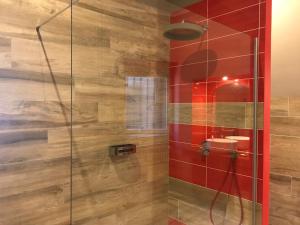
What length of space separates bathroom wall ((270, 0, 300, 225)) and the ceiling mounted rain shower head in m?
0.65

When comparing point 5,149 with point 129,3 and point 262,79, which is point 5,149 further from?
point 262,79

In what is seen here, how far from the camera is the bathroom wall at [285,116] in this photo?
6.48ft

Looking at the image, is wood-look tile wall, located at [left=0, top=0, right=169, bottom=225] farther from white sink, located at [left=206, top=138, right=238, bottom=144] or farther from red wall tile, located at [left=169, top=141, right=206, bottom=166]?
white sink, located at [left=206, top=138, right=238, bottom=144]

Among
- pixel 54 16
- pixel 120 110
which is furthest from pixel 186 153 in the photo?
pixel 54 16

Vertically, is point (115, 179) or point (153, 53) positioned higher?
point (153, 53)

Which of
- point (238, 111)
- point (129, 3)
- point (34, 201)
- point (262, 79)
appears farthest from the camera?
point (129, 3)

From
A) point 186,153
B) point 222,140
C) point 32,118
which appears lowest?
point 186,153

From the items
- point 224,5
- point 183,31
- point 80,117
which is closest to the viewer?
point 80,117

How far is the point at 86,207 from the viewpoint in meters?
1.73

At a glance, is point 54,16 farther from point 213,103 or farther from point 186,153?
point 186,153

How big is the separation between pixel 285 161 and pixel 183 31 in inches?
→ 51.5

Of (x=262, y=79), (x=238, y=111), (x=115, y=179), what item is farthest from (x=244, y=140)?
(x=115, y=179)

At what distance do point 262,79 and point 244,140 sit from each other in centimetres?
42

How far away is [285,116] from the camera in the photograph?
203cm
